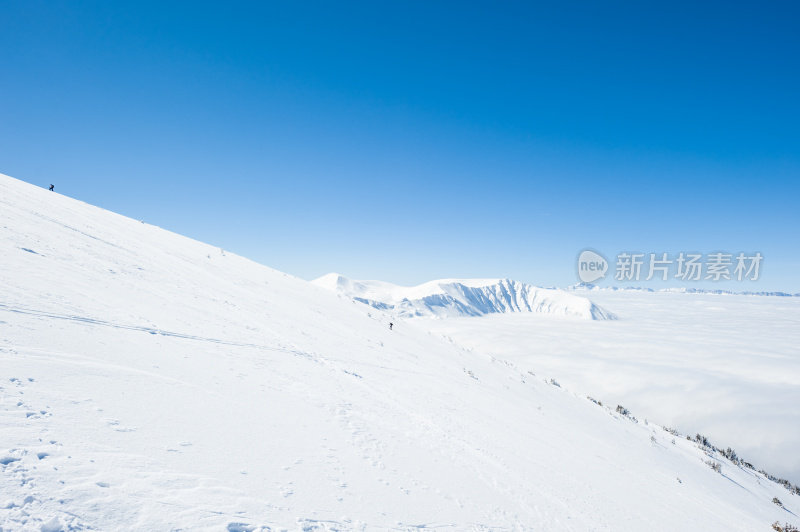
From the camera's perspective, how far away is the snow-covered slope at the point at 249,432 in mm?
3043

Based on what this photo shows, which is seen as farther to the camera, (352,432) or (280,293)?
(280,293)

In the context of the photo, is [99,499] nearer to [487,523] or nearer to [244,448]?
[244,448]

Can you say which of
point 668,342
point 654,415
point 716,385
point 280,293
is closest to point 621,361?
point 716,385

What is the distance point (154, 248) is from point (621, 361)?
220ft

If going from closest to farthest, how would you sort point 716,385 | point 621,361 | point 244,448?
point 244,448
point 716,385
point 621,361

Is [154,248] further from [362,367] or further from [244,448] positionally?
[244,448]

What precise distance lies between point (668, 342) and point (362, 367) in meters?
99.6

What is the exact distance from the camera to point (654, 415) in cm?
3609

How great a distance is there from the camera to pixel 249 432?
4.52 meters

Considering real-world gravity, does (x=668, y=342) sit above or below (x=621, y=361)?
above

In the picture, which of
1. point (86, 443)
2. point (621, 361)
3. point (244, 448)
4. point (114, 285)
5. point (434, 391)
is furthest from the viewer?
point (621, 361)

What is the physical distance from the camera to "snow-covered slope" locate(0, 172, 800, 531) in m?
3.04

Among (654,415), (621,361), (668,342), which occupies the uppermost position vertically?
(668,342)

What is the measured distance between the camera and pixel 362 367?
9898mm
